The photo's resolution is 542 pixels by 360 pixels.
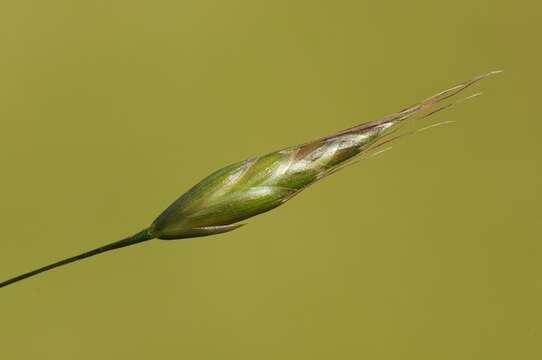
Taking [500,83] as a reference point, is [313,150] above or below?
below

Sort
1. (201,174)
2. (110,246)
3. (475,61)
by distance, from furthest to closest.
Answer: (475,61) → (201,174) → (110,246)

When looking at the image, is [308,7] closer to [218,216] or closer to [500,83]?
[500,83]

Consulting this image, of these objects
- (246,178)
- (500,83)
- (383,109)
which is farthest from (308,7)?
(246,178)

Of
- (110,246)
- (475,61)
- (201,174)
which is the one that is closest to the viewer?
(110,246)

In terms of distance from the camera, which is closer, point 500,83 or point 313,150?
point 313,150

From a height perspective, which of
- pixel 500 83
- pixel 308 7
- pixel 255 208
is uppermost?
pixel 308 7

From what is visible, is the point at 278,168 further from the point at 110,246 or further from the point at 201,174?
the point at 201,174

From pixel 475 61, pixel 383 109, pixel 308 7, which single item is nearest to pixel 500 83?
pixel 475 61
